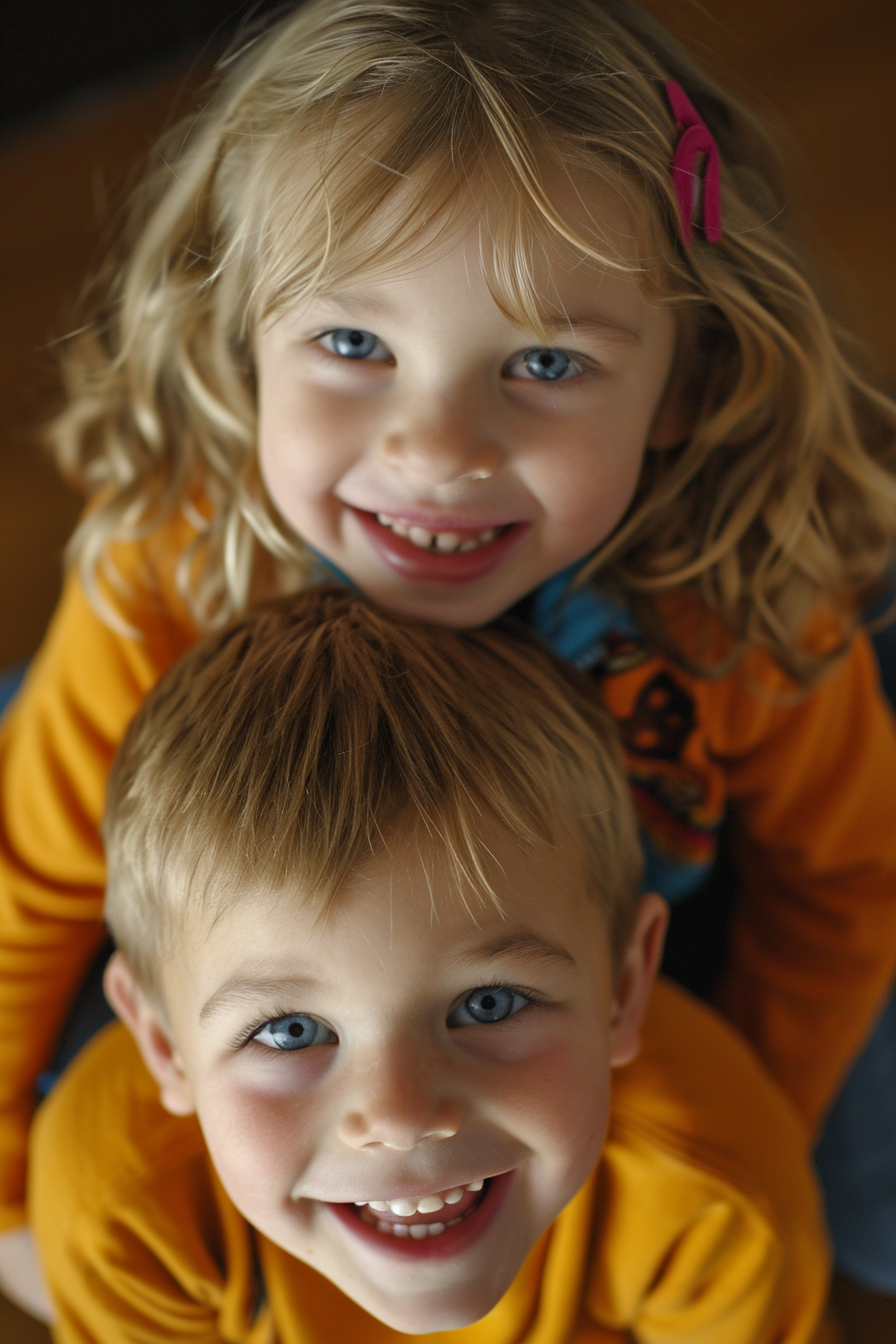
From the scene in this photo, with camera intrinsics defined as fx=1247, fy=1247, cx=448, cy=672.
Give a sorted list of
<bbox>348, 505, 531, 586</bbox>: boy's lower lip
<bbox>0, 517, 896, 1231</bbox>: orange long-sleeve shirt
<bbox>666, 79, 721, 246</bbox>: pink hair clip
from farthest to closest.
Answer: <bbox>0, 517, 896, 1231</bbox>: orange long-sleeve shirt
<bbox>348, 505, 531, 586</bbox>: boy's lower lip
<bbox>666, 79, 721, 246</bbox>: pink hair clip

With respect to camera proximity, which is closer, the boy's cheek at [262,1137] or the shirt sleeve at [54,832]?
the boy's cheek at [262,1137]

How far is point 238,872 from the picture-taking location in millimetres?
678

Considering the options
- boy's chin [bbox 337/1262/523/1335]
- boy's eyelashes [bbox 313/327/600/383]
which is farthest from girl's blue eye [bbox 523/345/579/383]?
boy's chin [bbox 337/1262/523/1335]

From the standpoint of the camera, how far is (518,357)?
2.53ft

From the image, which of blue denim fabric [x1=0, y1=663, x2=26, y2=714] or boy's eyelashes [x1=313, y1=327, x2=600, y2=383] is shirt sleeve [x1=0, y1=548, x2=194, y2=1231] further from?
boy's eyelashes [x1=313, y1=327, x2=600, y2=383]

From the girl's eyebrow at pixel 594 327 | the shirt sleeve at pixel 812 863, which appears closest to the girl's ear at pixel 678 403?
the girl's eyebrow at pixel 594 327

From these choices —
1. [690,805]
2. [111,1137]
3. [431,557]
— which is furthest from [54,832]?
[690,805]

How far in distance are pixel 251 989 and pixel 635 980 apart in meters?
0.26

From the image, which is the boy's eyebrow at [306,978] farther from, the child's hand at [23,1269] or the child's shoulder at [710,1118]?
the child's hand at [23,1269]

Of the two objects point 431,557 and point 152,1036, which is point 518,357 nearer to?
point 431,557

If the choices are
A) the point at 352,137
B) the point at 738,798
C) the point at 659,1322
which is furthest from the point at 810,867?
Result: the point at 352,137

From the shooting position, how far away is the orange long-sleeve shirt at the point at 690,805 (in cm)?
104

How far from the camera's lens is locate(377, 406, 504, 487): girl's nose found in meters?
0.76

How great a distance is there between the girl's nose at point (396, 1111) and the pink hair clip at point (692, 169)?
0.52 metres
